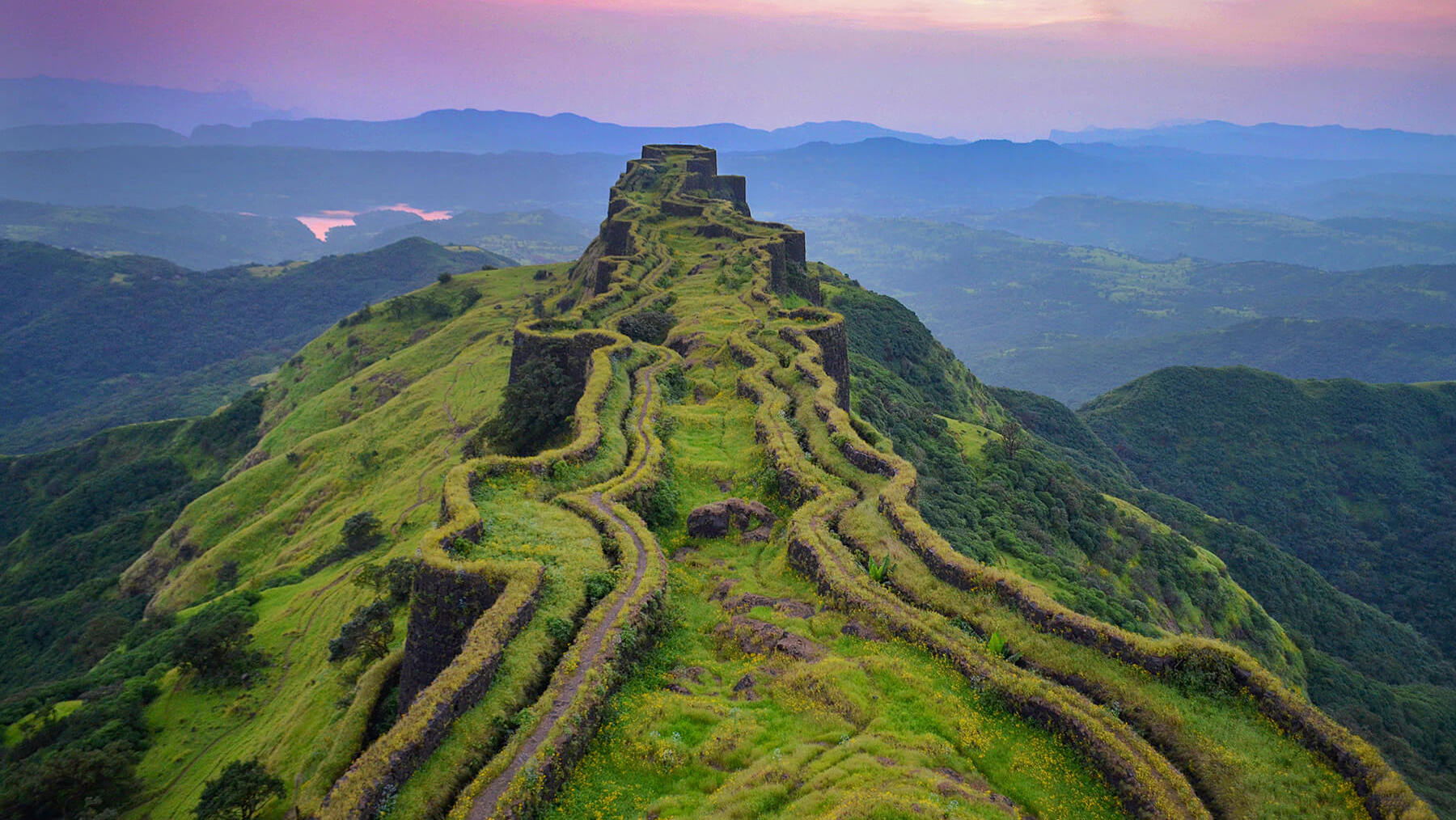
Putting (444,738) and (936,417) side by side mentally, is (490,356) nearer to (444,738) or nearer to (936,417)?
(936,417)

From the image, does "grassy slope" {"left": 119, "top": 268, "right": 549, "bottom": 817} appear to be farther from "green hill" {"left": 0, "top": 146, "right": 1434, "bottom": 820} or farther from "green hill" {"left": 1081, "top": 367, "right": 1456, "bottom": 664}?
"green hill" {"left": 1081, "top": 367, "right": 1456, "bottom": 664}

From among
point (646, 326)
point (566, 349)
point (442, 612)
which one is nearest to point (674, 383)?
point (566, 349)

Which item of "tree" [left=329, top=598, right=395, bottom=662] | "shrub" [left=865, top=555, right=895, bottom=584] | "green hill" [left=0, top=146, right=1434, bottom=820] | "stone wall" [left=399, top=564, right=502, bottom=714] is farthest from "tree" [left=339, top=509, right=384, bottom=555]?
"shrub" [left=865, top=555, right=895, bottom=584]

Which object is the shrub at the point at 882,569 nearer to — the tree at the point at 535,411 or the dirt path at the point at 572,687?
the dirt path at the point at 572,687

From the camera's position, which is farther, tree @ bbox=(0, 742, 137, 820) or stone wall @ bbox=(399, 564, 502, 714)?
tree @ bbox=(0, 742, 137, 820)

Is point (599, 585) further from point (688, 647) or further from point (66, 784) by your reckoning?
point (66, 784)

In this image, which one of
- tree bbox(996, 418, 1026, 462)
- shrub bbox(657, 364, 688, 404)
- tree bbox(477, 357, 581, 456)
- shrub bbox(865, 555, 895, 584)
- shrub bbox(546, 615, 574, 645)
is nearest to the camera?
shrub bbox(546, 615, 574, 645)

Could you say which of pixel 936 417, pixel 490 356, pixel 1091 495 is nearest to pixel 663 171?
pixel 490 356

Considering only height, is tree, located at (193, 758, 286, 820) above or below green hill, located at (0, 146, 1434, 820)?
below
